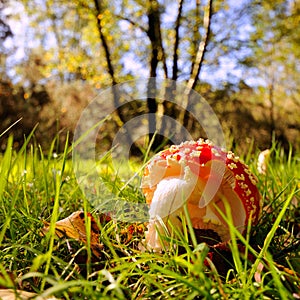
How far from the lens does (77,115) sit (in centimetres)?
661

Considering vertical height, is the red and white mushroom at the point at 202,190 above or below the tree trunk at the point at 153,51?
below

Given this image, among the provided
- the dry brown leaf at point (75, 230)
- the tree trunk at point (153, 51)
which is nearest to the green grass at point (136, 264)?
the dry brown leaf at point (75, 230)

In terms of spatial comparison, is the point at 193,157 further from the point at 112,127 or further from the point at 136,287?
the point at 112,127

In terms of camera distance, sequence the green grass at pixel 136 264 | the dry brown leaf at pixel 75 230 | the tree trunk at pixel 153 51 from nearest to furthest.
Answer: the green grass at pixel 136 264 < the dry brown leaf at pixel 75 230 < the tree trunk at pixel 153 51

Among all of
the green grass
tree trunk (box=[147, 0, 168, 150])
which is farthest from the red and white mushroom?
tree trunk (box=[147, 0, 168, 150])

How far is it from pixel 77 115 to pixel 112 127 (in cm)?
127

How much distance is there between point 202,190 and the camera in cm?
87

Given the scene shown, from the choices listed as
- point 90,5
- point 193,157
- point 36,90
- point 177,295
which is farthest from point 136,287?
point 36,90

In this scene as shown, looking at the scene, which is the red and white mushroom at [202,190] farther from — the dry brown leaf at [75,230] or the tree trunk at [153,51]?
the tree trunk at [153,51]

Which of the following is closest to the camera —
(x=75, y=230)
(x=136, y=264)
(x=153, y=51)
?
(x=136, y=264)

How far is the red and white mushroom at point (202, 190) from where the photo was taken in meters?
0.86

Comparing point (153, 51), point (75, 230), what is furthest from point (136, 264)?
point (153, 51)

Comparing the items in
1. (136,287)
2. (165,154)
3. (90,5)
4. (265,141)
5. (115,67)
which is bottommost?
(265,141)

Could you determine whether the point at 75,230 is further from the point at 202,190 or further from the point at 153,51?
the point at 153,51
